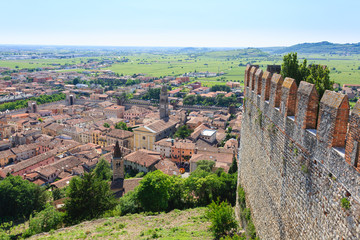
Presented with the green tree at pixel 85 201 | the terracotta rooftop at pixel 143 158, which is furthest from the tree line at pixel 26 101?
the green tree at pixel 85 201

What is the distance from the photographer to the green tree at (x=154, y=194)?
2445 cm

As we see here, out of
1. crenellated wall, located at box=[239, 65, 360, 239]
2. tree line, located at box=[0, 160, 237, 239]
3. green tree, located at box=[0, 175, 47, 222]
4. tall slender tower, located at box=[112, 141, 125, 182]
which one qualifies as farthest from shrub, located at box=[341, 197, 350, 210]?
green tree, located at box=[0, 175, 47, 222]

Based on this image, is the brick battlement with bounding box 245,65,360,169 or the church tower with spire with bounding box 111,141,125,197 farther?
the church tower with spire with bounding box 111,141,125,197

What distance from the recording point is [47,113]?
89.6 meters

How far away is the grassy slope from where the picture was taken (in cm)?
1652

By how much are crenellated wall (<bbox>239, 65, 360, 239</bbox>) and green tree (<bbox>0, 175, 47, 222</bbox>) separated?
32521 millimetres

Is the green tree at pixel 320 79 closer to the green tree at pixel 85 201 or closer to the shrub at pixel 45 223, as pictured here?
the green tree at pixel 85 201

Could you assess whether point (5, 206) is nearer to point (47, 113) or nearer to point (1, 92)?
point (47, 113)

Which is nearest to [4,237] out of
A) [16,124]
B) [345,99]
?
[345,99]

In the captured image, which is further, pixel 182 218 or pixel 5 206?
pixel 5 206

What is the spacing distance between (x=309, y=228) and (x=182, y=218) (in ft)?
49.3

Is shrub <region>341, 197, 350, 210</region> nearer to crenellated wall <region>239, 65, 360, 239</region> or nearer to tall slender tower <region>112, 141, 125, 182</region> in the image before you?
crenellated wall <region>239, 65, 360, 239</region>

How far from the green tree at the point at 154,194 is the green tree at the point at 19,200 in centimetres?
1798

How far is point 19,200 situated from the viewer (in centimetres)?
3444
